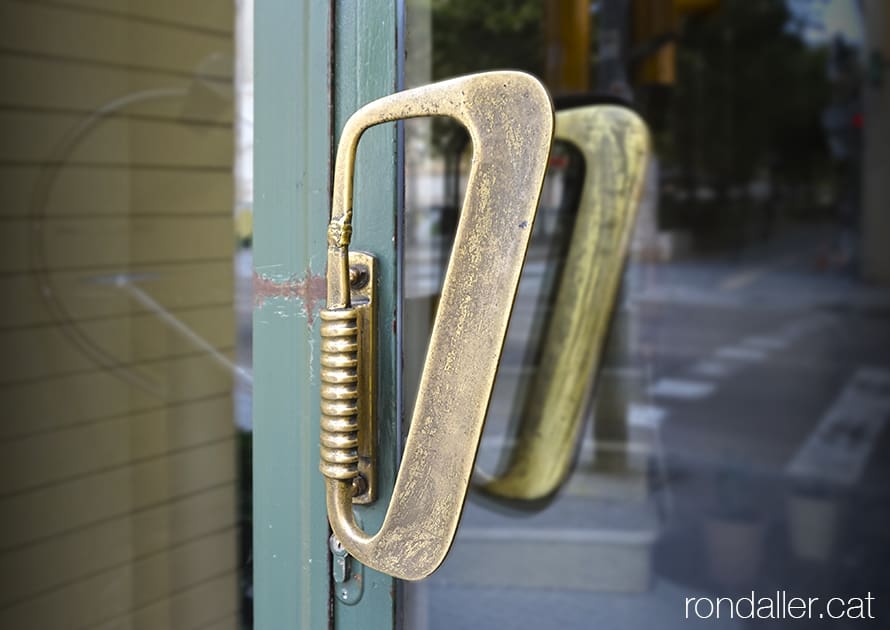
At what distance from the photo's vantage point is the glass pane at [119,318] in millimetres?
1207

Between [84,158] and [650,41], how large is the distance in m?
1.83

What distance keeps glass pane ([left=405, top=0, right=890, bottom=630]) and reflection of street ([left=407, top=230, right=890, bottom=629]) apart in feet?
0.04

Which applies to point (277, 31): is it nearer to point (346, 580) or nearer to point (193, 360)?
point (346, 580)

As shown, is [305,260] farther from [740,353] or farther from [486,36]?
[740,353]

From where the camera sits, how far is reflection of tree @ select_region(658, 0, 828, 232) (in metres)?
8.36

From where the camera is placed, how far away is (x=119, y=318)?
1.41 meters

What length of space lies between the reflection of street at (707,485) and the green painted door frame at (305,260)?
5.9 inches

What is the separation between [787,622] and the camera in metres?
1.36

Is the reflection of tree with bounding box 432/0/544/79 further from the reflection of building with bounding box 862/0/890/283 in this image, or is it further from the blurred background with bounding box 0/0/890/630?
the reflection of building with bounding box 862/0/890/283

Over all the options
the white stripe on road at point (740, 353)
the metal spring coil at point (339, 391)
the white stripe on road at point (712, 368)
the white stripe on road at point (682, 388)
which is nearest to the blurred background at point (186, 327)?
the metal spring coil at point (339, 391)

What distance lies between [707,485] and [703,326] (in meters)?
4.33

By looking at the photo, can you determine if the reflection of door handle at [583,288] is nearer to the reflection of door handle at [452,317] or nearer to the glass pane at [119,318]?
the glass pane at [119,318]

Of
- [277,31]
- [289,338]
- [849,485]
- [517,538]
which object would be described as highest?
[277,31]

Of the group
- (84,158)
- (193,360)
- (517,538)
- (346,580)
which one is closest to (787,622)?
(517,538)
